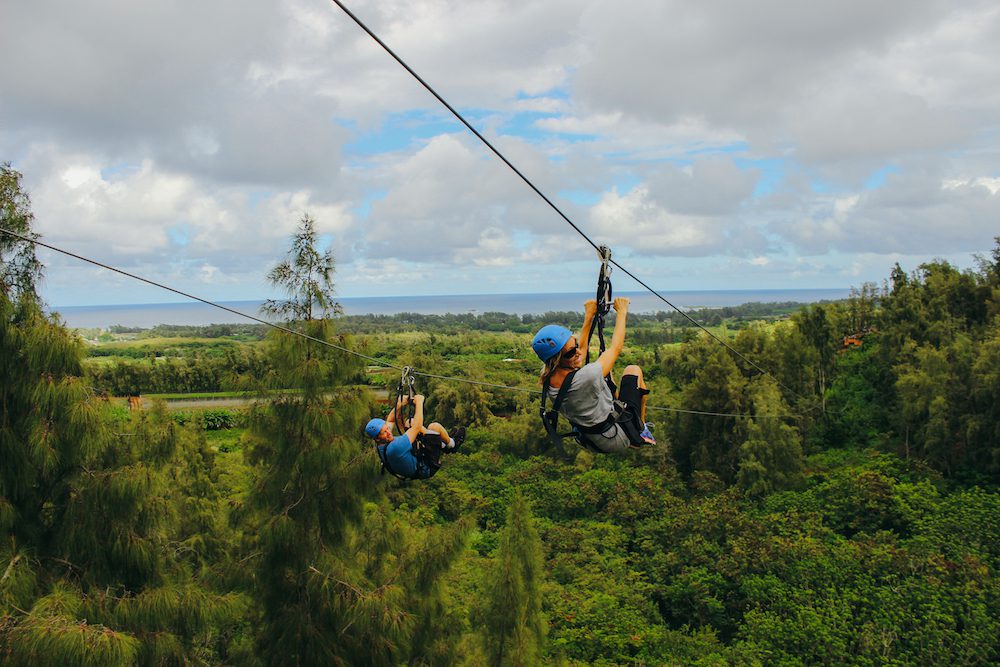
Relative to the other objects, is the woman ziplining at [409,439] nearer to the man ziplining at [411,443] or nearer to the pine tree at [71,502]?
the man ziplining at [411,443]

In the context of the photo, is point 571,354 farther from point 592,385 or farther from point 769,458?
point 769,458

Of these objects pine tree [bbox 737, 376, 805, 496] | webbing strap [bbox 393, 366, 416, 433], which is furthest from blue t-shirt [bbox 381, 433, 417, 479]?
pine tree [bbox 737, 376, 805, 496]

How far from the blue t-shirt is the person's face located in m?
1.84

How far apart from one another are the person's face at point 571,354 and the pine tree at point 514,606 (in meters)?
4.98

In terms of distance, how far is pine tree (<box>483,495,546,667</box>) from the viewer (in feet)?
26.3

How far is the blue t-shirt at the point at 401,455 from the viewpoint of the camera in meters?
5.28

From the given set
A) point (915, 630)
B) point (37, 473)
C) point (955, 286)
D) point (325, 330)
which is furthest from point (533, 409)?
point (37, 473)

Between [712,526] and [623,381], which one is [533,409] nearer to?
[712,526]

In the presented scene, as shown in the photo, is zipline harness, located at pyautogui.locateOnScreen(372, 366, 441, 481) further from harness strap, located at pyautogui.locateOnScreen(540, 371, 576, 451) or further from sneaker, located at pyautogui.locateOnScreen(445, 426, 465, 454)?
harness strap, located at pyautogui.locateOnScreen(540, 371, 576, 451)

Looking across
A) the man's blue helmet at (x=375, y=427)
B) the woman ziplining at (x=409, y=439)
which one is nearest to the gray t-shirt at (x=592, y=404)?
the woman ziplining at (x=409, y=439)

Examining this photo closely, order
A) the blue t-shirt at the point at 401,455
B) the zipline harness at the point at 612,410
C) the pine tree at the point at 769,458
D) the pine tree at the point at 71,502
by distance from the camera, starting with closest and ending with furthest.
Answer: the zipline harness at the point at 612,410, the blue t-shirt at the point at 401,455, the pine tree at the point at 71,502, the pine tree at the point at 769,458

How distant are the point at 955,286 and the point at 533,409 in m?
14.1

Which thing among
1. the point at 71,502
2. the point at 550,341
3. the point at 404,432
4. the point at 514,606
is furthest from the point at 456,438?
the point at 514,606

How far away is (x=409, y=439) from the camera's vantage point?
209 inches
